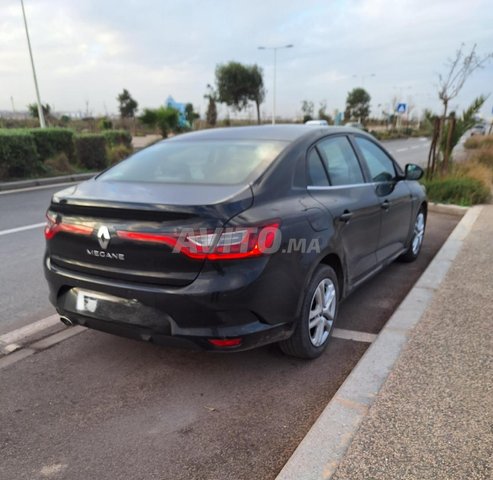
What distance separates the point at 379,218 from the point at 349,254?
0.71m

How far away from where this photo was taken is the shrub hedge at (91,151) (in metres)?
14.4

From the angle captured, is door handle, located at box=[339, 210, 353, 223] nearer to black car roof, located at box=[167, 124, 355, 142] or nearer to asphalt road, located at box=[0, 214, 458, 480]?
black car roof, located at box=[167, 124, 355, 142]

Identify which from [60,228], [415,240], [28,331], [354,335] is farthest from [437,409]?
[415,240]

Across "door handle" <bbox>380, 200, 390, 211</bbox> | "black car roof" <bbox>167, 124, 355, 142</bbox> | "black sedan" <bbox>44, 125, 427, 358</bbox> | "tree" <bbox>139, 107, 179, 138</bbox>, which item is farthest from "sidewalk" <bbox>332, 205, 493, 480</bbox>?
"tree" <bbox>139, 107, 179, 138</bbox>

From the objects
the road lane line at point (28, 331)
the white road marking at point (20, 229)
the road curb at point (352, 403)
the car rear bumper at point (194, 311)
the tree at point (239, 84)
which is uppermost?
the tree at point (239, 84)

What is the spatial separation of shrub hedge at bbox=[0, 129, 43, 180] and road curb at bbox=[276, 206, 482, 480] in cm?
1108

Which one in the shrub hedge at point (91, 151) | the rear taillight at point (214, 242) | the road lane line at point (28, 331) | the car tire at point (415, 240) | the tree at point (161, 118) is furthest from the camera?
the tree at point (161, 118)

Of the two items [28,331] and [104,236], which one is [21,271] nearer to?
[28,331]

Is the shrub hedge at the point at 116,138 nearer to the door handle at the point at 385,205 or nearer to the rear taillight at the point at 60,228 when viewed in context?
the door handle at the point at 385,205

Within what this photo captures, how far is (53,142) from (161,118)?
940 cm

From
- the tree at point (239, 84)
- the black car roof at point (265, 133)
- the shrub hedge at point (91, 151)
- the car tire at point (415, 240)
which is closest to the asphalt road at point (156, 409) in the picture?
the black car roof at point (265, 133)

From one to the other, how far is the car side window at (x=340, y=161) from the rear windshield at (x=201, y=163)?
0.47 meters

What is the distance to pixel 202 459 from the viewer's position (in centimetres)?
226

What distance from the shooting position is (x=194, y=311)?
8.21ft
